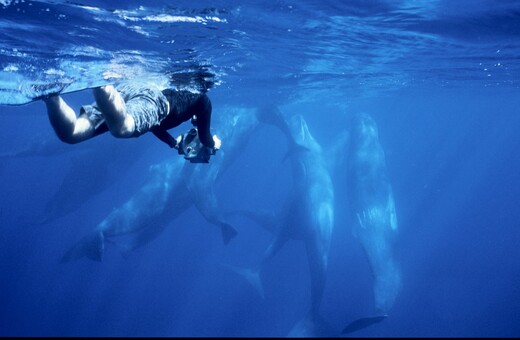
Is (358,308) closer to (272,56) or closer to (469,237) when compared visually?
(272,56)

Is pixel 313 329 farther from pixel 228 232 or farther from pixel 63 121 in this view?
pixel 63 121

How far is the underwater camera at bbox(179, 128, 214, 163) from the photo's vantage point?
17.5ft

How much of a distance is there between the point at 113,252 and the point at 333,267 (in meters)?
20.6

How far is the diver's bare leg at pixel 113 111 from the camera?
10.9 feet

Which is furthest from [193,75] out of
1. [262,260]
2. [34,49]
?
[262,260]

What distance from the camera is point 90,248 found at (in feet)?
49.6

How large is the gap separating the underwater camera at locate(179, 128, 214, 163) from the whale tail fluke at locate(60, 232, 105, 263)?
10.9 metres

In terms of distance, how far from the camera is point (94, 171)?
2212 cm

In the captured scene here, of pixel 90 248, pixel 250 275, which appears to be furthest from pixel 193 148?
pixel 250 275

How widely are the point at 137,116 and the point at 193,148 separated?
1648mm

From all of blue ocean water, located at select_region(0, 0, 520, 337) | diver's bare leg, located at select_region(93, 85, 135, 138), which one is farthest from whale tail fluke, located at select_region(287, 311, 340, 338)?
diver's bare leg, located at select_region(93, 85, 135, 138)

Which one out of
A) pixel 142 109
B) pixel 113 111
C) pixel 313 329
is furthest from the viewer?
pixel 313 329

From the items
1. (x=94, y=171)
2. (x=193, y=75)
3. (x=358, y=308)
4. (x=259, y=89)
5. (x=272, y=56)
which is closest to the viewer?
(x=193, y=75)

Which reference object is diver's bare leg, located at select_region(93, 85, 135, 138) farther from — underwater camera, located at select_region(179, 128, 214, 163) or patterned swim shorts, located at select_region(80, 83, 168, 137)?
underwater camera, located at select_region(179, 128, 214, 163)
